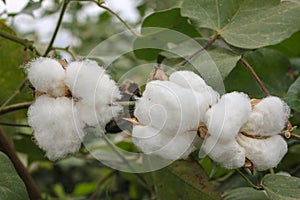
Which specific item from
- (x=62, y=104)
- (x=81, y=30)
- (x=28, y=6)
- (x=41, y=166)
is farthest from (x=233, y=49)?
(x=81, y=30)

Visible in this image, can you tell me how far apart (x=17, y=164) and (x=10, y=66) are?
173 millimetres

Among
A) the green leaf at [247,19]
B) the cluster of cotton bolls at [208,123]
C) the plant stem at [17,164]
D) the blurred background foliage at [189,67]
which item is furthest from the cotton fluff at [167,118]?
the plant stem at [17,164]

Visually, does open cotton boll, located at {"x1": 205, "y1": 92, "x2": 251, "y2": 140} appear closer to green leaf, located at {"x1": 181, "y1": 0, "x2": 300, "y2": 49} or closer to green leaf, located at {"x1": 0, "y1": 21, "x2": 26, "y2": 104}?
green leaf, located at {"x1": 181, "y1": 0, "x2": 300, "y2": 49}

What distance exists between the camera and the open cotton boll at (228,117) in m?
0.49

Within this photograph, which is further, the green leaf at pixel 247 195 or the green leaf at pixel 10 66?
the green leaf at pixel 10 66

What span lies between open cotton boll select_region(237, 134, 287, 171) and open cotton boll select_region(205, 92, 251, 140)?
0.02m

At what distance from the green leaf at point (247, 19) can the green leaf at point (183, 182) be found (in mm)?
169

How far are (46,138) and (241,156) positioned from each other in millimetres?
183

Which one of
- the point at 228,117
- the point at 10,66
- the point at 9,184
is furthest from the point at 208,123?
the point at 10,66

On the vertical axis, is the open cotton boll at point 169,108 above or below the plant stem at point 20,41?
above

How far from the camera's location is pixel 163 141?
1.66 ft

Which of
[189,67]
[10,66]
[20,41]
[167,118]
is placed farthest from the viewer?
[10,66]

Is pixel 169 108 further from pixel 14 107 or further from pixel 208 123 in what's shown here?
pixel 14 107

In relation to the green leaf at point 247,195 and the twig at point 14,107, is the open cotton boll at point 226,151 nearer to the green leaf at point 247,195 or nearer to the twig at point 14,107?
the green leaf at point 247,195
